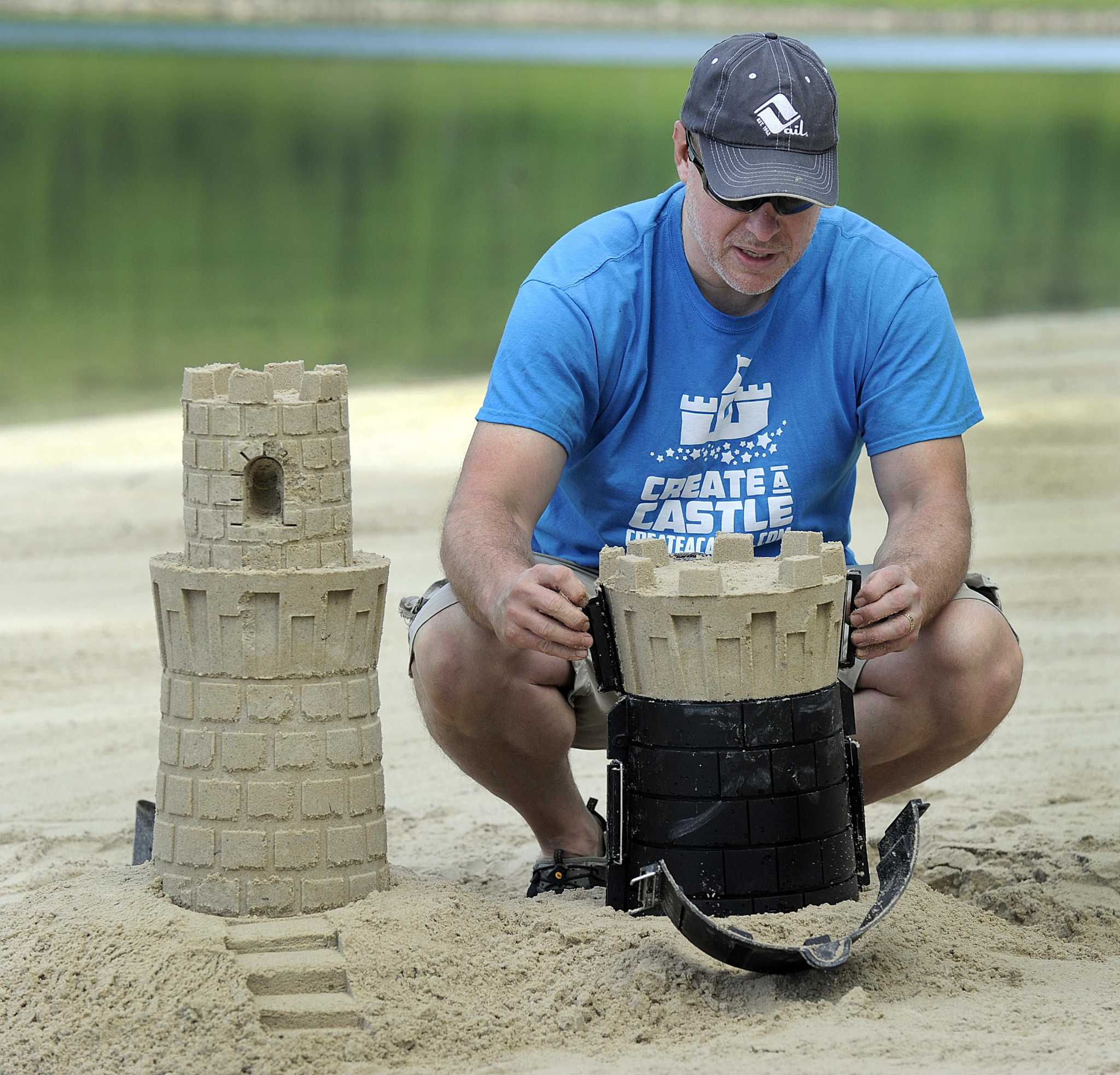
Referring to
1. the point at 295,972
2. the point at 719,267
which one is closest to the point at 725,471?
the point at 719,267

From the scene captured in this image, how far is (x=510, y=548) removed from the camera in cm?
361

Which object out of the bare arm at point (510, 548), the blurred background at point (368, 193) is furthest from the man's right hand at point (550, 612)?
the blurred background at point (368, 193)

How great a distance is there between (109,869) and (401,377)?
7650 mm

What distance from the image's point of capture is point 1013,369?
11156mm

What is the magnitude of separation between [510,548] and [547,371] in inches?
17.3

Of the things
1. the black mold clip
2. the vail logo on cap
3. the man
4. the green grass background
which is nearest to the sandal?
the man

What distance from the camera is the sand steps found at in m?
3.14

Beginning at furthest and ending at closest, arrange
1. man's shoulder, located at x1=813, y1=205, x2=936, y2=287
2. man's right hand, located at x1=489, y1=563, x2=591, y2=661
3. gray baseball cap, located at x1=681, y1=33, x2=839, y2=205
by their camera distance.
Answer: man's shoulder, located at x1=813, y1=205, x2=936, y2=287 < gray baseball cap, located at x1=681, y1=33, x2=839, y2=205 < man's right hand, located at x1=489, y1=563, x2=591, y2=661

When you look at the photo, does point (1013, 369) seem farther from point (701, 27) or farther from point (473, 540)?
point (701, 27)

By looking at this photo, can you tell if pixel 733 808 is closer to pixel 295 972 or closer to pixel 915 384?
pixel 295 972

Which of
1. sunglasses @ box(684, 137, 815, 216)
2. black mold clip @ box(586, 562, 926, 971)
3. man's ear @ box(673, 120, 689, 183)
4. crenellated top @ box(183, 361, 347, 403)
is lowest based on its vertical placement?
black mold clip @ box(586, 562, 926, 971)

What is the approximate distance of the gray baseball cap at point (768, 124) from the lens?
11.7 ft

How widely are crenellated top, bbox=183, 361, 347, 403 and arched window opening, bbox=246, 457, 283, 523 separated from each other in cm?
14

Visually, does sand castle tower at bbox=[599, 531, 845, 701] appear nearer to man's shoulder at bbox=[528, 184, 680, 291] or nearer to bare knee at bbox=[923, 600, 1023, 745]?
bare knee at bbox=[923, 600, 1023, 745]
